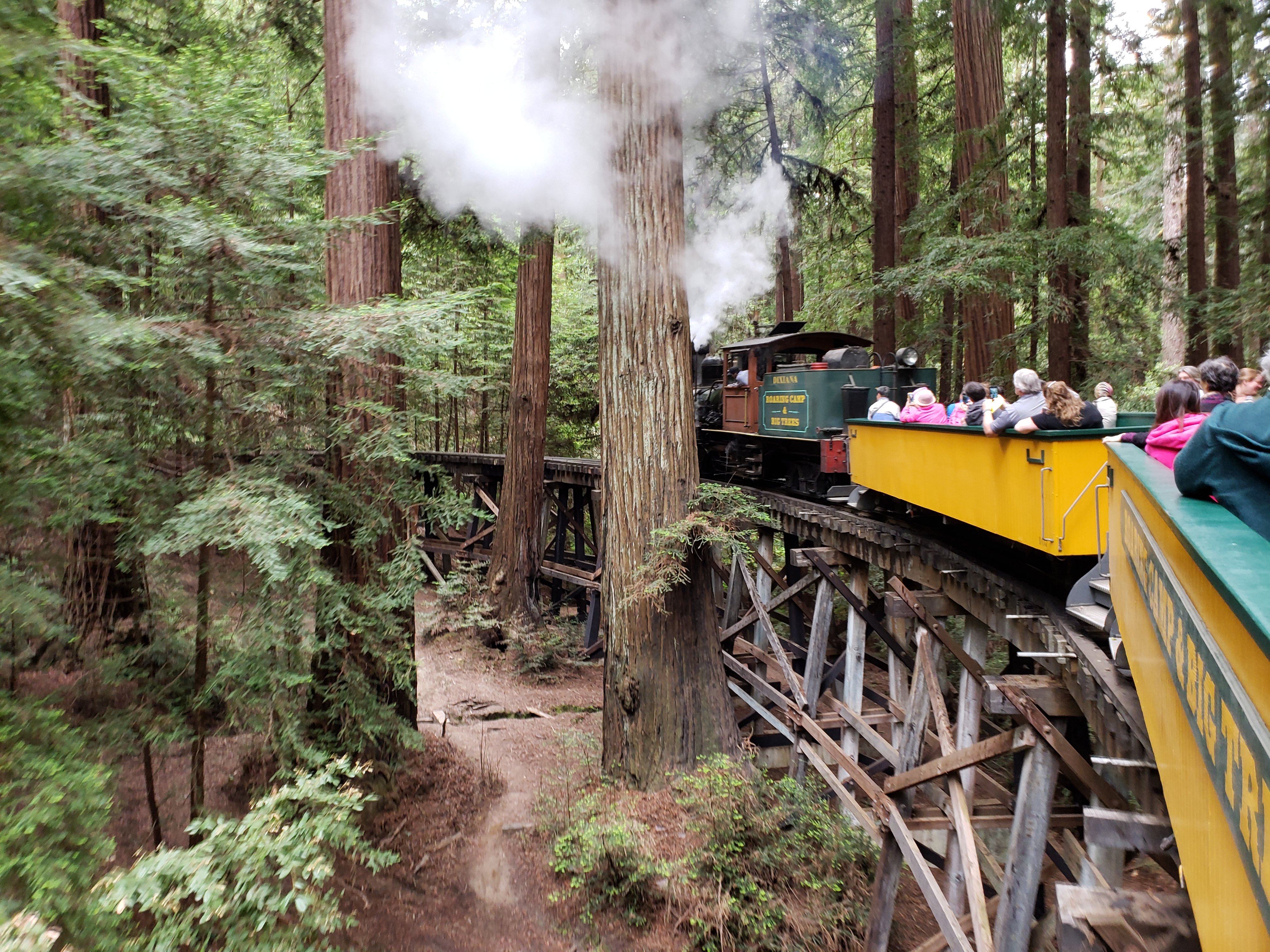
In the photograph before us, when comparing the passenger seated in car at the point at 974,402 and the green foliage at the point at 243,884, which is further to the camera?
the passenger seated in car at the point at 974,402

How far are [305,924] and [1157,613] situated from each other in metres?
3.56

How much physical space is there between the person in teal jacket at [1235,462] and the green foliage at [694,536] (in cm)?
382

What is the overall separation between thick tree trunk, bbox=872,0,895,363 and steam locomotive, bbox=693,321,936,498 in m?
1.42

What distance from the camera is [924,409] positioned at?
24.7 ft

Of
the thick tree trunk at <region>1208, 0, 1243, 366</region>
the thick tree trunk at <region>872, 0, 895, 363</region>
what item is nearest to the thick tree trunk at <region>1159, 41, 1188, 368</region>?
the thick tree trunk at <region>1208, 0, 1243, 366</region>

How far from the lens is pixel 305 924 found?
11.4ft

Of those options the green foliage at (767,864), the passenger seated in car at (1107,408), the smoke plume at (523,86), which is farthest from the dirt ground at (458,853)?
the smoke plume at (523,86)

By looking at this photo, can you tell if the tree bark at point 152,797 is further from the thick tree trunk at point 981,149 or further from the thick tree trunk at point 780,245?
the thick tree trunk at point 780,245

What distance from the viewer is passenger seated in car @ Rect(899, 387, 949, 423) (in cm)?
741

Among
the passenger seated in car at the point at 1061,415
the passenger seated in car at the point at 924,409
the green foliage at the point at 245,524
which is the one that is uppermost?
the passenger seated in car at the point at 924,409

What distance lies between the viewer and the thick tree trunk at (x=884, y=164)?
1155cm

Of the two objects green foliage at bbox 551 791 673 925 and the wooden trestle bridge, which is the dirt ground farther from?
the wooden trestle bridge

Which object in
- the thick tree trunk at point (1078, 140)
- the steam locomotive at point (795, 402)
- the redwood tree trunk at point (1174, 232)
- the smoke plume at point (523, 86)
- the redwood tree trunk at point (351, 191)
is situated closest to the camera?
the redwood tree trunk at point (351, 191)

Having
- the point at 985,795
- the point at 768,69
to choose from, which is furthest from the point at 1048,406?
the point at 768,69
